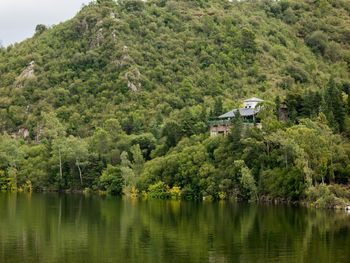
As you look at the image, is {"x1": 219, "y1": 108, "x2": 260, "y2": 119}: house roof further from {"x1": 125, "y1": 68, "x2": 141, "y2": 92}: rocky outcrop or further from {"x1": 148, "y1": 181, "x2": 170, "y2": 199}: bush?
{"x1": 125, "y1": 68, "x2": 141, "y2": 92}: rocky outcrop

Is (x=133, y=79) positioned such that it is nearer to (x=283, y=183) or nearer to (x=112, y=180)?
(x=112, y=180)

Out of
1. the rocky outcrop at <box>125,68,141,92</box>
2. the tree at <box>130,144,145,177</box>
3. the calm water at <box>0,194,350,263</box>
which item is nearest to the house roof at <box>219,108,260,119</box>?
the tree at <box>130,144,145,177</box>

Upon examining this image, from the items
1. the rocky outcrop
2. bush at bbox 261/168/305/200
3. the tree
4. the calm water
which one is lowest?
the calm water

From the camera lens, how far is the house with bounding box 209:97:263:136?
11106 centimetres

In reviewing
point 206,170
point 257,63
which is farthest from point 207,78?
point 206,170

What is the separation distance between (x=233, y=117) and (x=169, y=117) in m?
46.1

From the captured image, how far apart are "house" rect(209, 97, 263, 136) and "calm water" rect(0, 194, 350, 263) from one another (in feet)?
64.0

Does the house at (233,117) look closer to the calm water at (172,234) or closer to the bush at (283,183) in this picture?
the bush at (283,183)

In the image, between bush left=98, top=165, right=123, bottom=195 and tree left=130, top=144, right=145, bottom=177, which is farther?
bush left=98, top=165, right=123, bottom=195

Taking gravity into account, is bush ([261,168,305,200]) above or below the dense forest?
below

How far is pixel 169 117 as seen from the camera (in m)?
157

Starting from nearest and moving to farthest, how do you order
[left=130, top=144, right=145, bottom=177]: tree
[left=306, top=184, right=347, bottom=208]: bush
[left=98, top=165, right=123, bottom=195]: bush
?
1. [left=306, top=184, right=347, bottom=208]: bush
2. [left=130, top=144, right=145, bottom=177]: tree
3. [left=98, top=165, right=123, bottom=195]: bush

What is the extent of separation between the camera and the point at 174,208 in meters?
92.7

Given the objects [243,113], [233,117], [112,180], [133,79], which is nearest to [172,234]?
[233,117]
